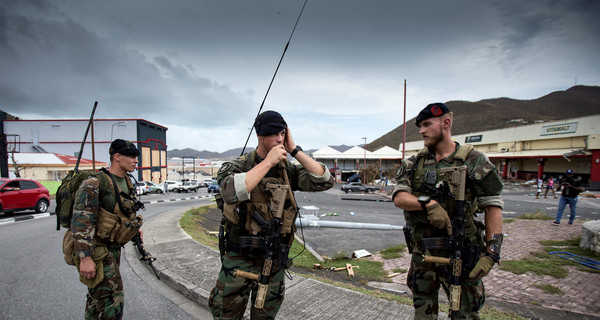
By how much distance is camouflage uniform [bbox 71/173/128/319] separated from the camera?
7.43ft

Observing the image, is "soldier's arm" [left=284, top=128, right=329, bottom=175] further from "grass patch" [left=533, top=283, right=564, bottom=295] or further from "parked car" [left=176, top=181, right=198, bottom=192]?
"parked car" [left=176, top=181, right=198, bottom=192]

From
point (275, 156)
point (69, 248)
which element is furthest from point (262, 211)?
point (69, 248)

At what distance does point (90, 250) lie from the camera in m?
2.28

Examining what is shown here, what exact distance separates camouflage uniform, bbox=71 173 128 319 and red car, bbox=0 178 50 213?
10.7 meters

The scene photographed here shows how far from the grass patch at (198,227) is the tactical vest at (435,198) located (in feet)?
15.3

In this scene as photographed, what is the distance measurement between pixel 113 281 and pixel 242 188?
5.48 feet

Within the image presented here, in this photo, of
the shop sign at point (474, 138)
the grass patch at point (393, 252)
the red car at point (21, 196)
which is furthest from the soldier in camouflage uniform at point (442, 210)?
the shop sign at point (474, 138)

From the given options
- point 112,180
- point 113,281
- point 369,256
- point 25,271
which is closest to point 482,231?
point 113,281

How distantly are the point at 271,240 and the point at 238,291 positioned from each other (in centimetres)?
49

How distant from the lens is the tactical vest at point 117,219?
2436 mm

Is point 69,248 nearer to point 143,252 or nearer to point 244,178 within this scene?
point 143,252

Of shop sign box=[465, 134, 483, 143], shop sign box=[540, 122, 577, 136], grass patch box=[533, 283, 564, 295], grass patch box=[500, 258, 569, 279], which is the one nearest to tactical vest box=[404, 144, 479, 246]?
grass patch box=[533, 283, 564, 295]

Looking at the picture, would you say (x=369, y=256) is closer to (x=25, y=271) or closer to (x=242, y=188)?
(x=242, y=188)

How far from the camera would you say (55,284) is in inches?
151
